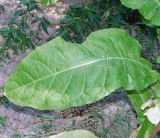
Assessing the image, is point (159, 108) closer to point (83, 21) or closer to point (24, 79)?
point (24, 79)

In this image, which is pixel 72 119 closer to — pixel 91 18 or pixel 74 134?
pixel 91 18

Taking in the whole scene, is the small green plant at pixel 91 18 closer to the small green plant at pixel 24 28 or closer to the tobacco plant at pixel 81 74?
the small green plant at pixel 24 28

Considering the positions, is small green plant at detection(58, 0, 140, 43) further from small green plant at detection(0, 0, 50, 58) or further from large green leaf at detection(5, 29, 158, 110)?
large green leaf at detection(5, 29, 158, 110)

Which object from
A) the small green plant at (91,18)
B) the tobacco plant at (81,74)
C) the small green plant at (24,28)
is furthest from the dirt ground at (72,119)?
the tobacco plant at (81,74)

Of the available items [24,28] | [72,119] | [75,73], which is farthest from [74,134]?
[24,28]

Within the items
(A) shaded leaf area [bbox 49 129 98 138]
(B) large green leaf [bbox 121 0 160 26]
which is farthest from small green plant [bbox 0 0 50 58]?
(A) shaded leaf area [bbox 49 129 98 138]

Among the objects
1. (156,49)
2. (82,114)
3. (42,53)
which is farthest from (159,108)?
(156,49)
